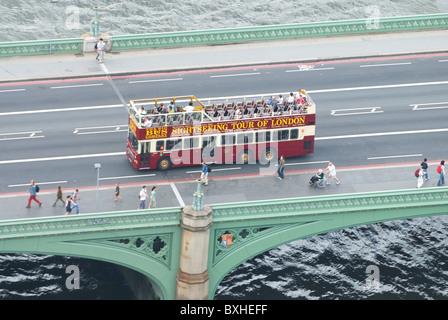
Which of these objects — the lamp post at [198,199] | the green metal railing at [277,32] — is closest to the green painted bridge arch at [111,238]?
the lamp post at [198,199]

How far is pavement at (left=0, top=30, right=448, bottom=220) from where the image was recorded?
84.5 metres

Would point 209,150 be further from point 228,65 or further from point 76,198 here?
point 228,65

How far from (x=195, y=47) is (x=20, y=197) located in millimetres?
27558

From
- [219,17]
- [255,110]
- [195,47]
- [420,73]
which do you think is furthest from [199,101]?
[219,17]

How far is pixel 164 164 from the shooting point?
88.3 meters

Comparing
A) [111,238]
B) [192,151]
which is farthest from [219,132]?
[111,238]

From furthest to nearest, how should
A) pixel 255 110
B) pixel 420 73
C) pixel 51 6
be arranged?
pixel 51 6 < pixel 420 73 < pixel 255 110

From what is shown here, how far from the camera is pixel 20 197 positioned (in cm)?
8388

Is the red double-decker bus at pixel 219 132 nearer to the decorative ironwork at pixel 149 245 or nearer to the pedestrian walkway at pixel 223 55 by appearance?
the decorative ironwork at pixel 149 245

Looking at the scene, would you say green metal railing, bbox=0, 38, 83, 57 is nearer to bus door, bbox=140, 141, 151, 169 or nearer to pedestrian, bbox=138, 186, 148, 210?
bus door, bbox=140, 141, 151, 169

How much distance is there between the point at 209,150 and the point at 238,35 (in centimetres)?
2066

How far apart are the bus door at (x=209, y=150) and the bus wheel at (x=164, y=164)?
7.74ft

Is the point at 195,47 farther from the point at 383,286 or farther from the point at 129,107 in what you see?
the point at 383,286

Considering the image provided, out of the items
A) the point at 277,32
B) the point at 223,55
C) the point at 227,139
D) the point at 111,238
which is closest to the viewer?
the point at 111,238
